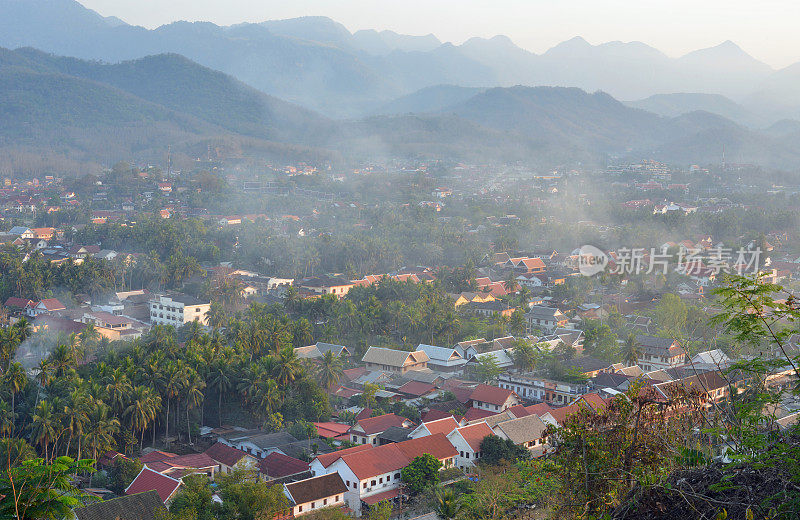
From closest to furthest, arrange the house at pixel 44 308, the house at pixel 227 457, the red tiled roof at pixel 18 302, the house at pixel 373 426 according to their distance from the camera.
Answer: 1. the house at pixel 227 457
2. the house at pixel 373 426
3. the house at pixel 44 308
4. the red tiled roof at pixel 18 302

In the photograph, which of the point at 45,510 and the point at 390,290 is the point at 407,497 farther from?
the point at 390,290

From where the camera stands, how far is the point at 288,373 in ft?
49.7

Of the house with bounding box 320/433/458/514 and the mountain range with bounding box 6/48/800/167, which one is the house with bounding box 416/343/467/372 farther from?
the mountain range with bounding box 6/48/800/167

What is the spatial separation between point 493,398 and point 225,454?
5.39 meters

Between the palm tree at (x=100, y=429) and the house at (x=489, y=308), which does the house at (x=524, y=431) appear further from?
the house at (x=489, y=308)

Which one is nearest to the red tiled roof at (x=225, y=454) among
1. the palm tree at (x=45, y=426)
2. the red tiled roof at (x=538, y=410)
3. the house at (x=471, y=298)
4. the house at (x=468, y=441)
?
the palm tree at (x=45, y=426)

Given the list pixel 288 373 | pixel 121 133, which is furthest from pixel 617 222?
pixel 121 133

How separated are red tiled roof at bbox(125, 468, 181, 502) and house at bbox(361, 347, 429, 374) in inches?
309

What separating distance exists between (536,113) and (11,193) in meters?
77.3

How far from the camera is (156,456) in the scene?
12836 mm

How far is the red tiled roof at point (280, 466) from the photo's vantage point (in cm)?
1218

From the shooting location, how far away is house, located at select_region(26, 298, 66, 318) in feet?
73.0

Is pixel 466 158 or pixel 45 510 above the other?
pixel 45 510

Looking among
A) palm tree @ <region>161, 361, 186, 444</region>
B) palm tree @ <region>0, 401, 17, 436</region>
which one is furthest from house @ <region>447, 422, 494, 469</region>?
palm tree @ <region>0, 401, 17, 436</region>
